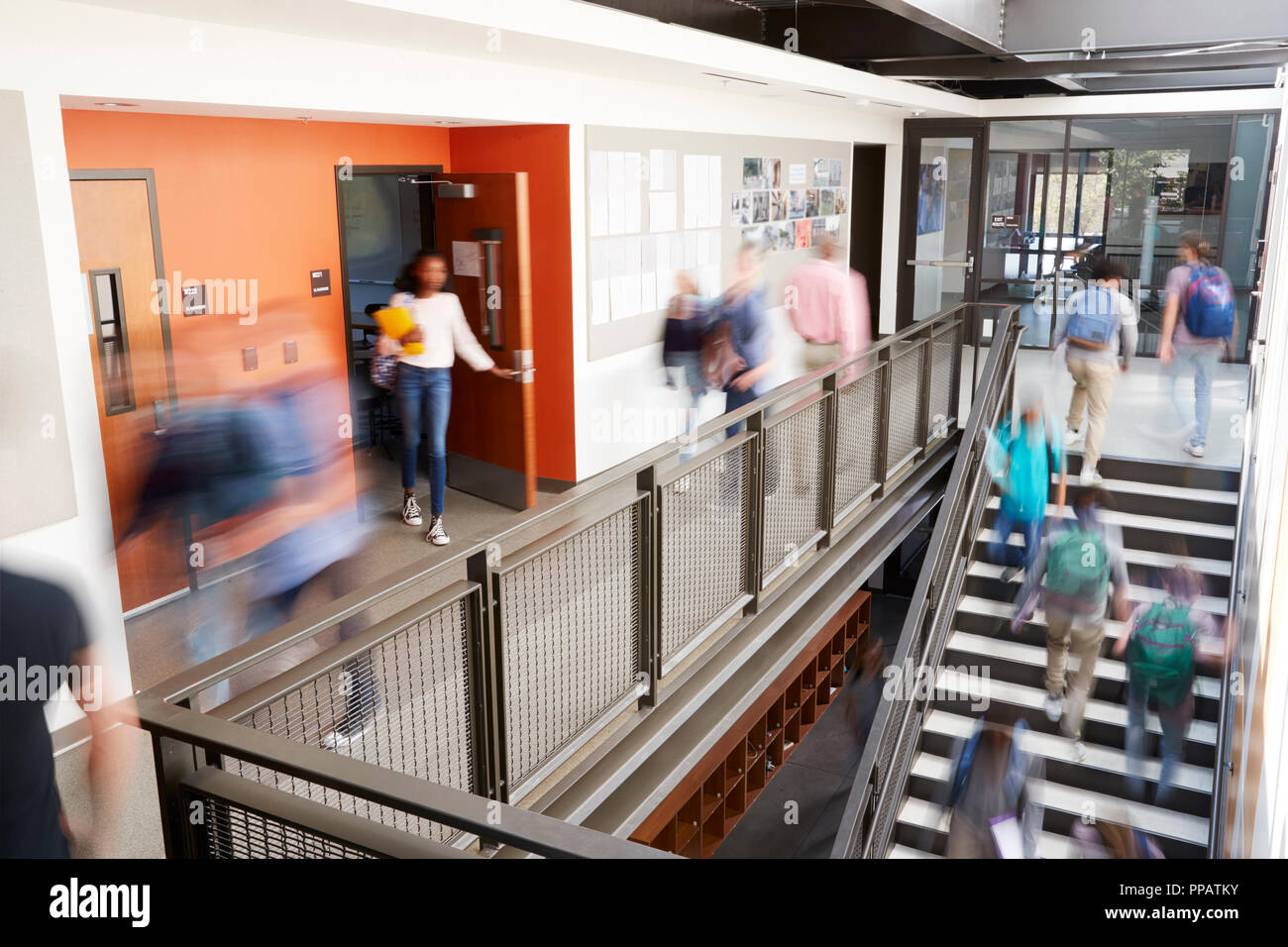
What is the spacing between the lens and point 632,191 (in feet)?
25.7

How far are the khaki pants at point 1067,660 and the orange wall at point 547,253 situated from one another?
3.52m

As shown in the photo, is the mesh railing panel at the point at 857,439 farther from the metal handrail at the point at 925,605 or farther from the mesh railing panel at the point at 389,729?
the mesh railing panel at the point at 389,729

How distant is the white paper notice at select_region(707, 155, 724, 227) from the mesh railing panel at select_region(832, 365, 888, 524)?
9.61ft

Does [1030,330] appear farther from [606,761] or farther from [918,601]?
[606,761]

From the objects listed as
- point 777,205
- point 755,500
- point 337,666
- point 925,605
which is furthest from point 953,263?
point 337,666

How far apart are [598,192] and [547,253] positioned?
58 cm

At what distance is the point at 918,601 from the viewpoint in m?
6.41

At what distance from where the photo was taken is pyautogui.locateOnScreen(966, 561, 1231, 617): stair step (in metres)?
8.02

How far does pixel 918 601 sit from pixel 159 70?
4925 mm

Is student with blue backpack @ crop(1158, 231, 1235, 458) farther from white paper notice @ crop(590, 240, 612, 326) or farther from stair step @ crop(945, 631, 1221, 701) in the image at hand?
white paper notice @ crop(590, 240, 612, 326)

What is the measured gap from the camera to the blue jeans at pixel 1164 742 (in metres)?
6.88

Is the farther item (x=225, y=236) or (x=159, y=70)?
(x=225, y=236)

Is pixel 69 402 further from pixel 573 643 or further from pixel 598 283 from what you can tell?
pixel 598 283
